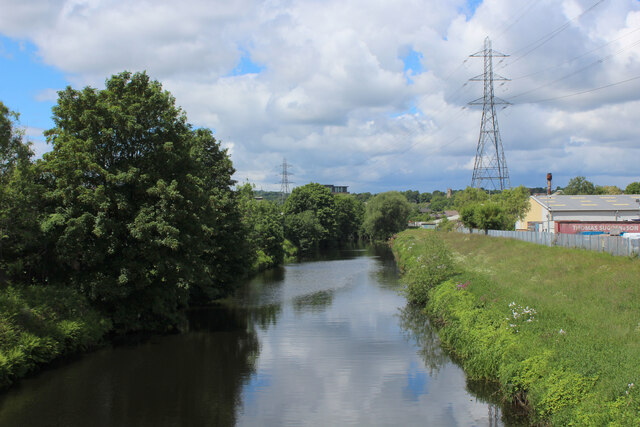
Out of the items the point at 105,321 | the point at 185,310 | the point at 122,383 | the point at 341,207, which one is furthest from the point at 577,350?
the point at 341,207

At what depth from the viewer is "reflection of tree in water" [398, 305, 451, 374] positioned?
69.3 feet

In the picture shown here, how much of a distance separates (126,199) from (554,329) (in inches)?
759

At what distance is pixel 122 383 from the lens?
1873 cm

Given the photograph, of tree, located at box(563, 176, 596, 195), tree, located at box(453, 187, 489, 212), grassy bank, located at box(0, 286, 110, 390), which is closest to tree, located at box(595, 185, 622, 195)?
tree, located at box(563, 176, 596, 195)

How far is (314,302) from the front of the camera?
36438mm

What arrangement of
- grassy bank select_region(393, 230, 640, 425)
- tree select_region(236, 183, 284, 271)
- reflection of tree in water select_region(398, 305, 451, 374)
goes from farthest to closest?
tree select_region(236, 183, 284, 271) → reflection of tree in water select_region(398, 305, 451, 374) → grassy bank select_region(393, 230, 640, 425)

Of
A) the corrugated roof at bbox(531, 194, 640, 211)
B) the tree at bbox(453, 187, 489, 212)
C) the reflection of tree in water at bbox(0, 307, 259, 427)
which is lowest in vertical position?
the reflection of tree in water at bbox(0, 307, 259, 427)

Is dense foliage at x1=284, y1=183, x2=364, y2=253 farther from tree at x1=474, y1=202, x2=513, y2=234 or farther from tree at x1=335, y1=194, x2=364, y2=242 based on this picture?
tree at x1=474, y1=202, x2=513, y2=234

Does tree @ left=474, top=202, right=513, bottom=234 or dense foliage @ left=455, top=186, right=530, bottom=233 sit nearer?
tree @ left=474, top=202, right=513, bottom=234

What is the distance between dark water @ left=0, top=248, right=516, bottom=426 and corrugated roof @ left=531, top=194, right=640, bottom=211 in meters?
37.3

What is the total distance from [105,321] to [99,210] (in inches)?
211

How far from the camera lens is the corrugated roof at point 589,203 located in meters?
59.1

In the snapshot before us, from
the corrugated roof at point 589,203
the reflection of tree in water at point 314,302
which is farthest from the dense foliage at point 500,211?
the reflection of tree in water at point 314,302

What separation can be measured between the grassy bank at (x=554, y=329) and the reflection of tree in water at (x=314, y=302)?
7.77 m
